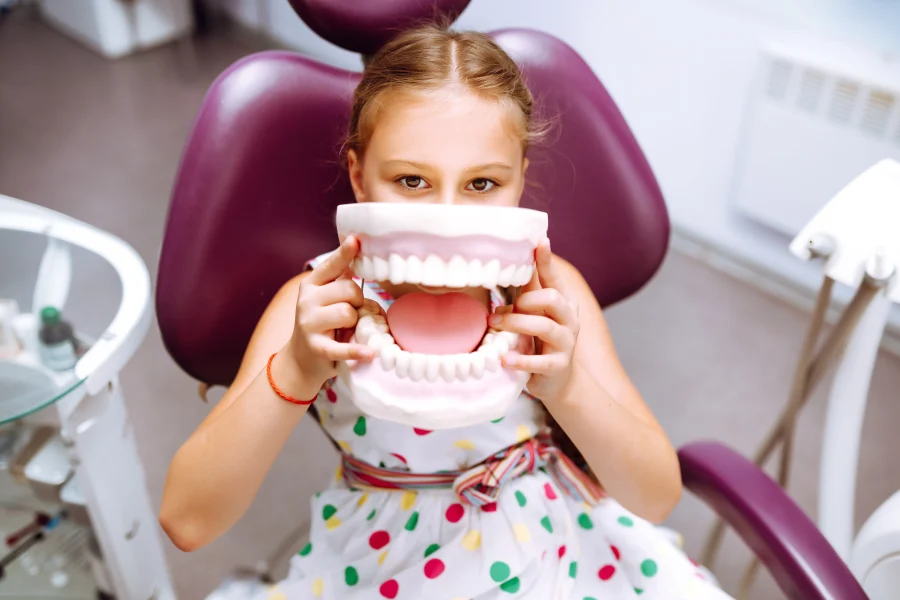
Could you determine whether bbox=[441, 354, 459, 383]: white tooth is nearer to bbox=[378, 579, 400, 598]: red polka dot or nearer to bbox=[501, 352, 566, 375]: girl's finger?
bbox=[501, 352, 566, 375]: girl's finger

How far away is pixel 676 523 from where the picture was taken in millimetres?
1795

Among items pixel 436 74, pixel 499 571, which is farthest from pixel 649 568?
pixel 436 74

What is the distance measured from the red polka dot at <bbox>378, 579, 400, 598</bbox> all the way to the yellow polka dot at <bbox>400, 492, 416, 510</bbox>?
0.09m

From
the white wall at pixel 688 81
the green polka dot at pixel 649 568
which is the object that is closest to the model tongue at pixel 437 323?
the green polka dot at pixel 649 568

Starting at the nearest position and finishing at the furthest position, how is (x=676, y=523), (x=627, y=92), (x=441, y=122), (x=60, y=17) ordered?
(x=441, y=122)
(x=676, y=523)
(x=627, y=92)
(x=60, y=17)

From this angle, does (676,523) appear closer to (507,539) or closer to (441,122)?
(507,539)

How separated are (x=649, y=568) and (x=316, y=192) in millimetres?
606

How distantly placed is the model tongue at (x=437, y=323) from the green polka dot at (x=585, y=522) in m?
0.39

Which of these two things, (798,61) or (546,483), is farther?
(798,61)

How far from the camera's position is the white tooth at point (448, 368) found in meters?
0.71

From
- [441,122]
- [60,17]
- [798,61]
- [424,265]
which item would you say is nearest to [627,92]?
[798,61]

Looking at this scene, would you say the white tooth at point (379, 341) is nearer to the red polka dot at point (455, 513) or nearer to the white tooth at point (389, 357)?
the white tooth at point (389, 357)

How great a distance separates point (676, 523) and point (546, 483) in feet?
2.81

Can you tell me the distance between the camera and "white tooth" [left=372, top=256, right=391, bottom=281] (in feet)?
2.38
